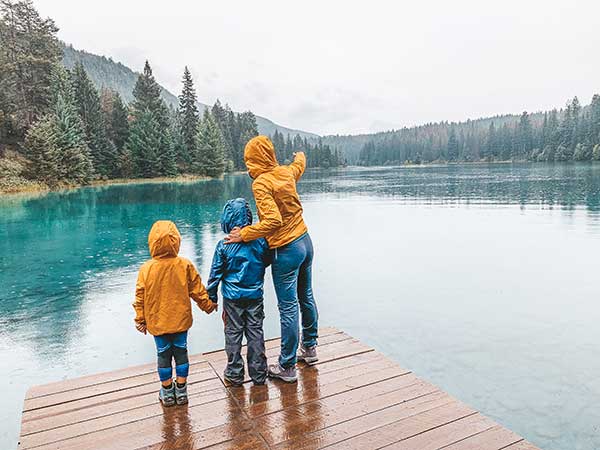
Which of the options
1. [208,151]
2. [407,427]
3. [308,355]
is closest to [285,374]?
[308,355]

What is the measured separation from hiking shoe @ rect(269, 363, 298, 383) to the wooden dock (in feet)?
0.15

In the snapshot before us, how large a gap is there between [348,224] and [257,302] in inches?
467

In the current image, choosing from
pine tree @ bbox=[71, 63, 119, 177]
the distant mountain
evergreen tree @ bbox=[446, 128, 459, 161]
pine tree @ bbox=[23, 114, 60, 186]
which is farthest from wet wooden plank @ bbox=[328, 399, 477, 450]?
the distant mountain

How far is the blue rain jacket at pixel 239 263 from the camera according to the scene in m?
3.01

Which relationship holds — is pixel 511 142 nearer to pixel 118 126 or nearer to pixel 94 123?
pixel 118 126

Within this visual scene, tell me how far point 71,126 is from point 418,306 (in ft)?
119

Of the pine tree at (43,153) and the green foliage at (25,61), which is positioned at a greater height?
the green foliage at (25,61)

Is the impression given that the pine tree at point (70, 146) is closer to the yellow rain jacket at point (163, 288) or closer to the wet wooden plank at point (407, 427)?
the yellow rain jacket at point (163, 288)

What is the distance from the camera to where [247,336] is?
309cm

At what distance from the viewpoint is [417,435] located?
2477mm

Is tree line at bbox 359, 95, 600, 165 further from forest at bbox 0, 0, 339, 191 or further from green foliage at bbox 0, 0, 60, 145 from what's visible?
green foliage at bbox 0, 0, 60, 145

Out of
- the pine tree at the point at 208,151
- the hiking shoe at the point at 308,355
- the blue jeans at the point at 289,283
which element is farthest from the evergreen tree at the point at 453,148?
the blue jeans at the point at 289,283

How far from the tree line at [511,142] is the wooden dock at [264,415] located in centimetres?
8196

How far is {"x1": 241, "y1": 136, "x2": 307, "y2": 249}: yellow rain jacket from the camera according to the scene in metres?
2.91
